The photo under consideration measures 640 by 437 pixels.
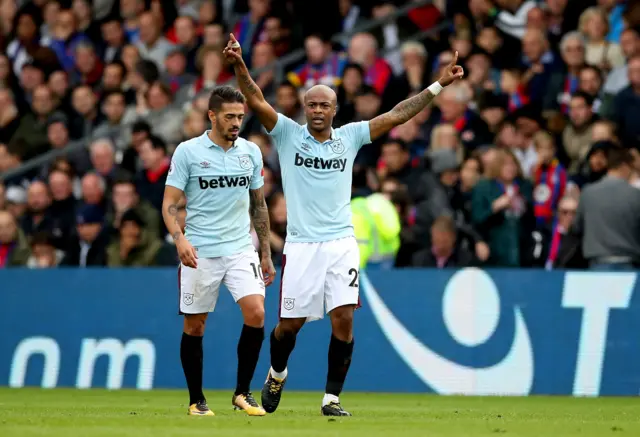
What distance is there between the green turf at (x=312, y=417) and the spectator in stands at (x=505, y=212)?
214cm

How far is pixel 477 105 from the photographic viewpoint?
62.6 ft

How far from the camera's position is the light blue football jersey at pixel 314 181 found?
11.7m

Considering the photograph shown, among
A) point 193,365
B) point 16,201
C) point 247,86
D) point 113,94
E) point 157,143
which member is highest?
point 247,86

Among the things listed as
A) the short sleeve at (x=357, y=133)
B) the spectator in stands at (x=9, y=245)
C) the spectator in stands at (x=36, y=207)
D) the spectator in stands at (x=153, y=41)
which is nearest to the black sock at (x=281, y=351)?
the short sleeve at (x=357, y=133)

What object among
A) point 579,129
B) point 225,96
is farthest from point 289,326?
point 579,129

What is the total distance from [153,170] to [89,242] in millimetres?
1374

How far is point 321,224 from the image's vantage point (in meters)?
11.7

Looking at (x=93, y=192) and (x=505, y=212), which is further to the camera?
(x=93, y=192)

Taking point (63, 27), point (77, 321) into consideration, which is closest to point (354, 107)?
point (77, 321)

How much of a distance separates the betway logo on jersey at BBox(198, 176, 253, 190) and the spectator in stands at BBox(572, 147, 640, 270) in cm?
539

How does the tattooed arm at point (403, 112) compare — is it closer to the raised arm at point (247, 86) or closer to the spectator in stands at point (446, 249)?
the raised arm at point (247, 86)

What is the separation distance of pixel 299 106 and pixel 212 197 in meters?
7.79

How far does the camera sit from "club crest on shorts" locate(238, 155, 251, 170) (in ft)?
39.2

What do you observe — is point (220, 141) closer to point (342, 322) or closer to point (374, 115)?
point (342, 322)
